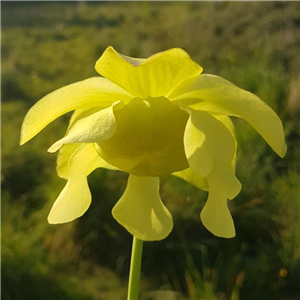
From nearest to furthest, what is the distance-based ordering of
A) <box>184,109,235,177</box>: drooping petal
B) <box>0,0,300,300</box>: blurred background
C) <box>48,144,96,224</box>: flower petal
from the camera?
<box>184,109,235,177</box>: drooping petal, <box>48,144,96,224</box>: flower petal, <box>0,0,300,300</box>: blurred background

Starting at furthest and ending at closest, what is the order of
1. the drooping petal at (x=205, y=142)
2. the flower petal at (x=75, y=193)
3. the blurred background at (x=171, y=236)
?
the blurred background at (x=171, y=236)
the flower petal at (x=75, y=193)
the drooping petal at (x=205, y=142)

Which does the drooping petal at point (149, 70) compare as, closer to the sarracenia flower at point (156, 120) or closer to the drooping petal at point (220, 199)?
the sarracenia flower at point (156, 120)

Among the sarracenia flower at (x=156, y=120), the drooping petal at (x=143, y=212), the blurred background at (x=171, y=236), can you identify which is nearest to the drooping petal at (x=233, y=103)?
the sarracenia flower at (x=156, y=120)

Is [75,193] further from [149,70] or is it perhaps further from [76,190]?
[149,70]

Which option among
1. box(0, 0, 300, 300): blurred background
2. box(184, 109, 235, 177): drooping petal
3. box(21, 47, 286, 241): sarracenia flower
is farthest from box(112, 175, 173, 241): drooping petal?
box(0, 0, 300, 300): blurred background

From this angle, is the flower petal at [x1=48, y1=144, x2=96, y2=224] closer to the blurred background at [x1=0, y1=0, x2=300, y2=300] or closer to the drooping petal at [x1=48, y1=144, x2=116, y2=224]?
the drooping petal at [x1=48, y1=144, x2=116, y2=224]

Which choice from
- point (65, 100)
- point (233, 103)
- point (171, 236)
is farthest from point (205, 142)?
point (171, 236)

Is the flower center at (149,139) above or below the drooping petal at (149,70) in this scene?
below
